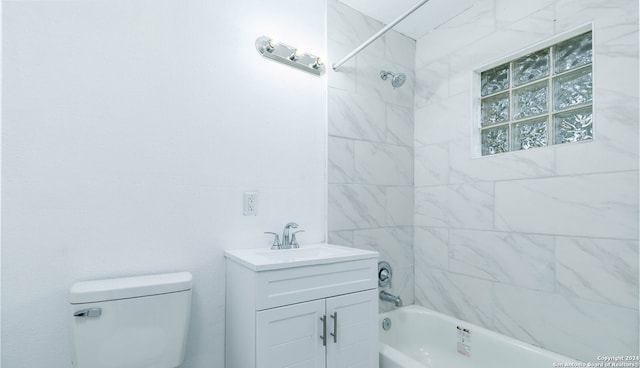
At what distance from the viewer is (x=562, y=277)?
59.4 inches

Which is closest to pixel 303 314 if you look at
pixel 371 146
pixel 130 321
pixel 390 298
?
pixel 130 321

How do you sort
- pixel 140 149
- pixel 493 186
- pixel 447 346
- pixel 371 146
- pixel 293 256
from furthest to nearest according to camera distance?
1. pixel 371 146
2. pixel 447 346
3. pixel 493 186
4. pixel 293 256
5. pixel 140 149

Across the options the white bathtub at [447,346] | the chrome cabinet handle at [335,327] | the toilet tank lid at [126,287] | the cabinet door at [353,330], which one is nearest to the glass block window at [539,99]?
the white bathtub at [447,346]

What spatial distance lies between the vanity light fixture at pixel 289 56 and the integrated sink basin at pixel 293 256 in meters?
1.05

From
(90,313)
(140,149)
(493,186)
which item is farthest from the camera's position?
(493,186)

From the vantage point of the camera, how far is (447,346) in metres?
1.93

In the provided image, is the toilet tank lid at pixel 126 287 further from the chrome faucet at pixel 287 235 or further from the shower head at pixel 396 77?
the shower head at pixel 396 77

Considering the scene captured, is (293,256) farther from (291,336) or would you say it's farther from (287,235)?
(291,336)

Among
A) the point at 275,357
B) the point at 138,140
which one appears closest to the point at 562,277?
the point at 275,357

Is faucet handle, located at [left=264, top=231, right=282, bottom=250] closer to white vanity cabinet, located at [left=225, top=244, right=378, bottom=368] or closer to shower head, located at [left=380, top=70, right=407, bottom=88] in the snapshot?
white vanity cabinet, located at [left=225, top=244, right=378, bottom=368]

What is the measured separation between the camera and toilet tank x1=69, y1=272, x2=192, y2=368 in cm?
105

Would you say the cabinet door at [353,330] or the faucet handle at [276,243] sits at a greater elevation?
the faucet handle at [276,243]

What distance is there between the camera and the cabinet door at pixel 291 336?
116 cm

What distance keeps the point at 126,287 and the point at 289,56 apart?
135 centimetres
